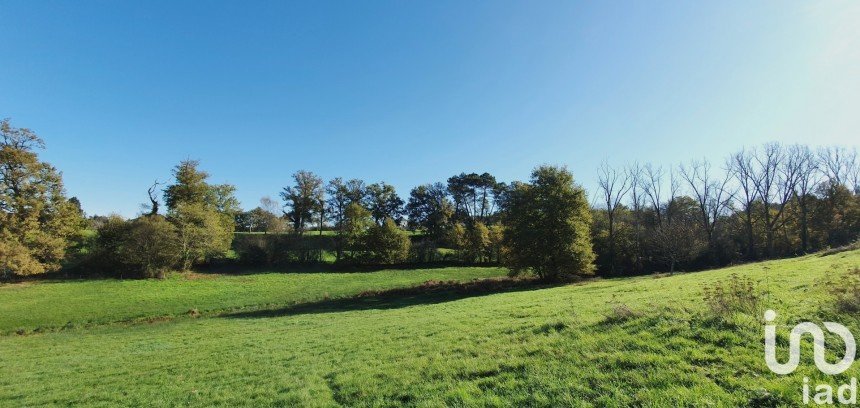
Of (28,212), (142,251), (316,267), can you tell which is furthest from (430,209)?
(28,212)

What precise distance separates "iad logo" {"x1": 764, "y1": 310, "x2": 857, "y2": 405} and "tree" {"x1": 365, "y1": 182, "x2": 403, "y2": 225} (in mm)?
77441

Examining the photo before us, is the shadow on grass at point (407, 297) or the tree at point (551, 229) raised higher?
the tree at point (551, 229)

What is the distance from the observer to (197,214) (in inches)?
1971

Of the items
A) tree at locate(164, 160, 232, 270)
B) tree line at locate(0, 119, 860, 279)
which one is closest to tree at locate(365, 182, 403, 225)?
tree line at locate(0, 119, 860, 279)

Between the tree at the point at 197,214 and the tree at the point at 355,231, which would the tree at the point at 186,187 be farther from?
the tree at the point at 355,231

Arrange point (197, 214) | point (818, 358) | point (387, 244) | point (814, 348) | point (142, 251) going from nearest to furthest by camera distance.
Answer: point (818, 358) < point (814, 348) < point (142, 251) < point (197, 214) < point (387, 244)

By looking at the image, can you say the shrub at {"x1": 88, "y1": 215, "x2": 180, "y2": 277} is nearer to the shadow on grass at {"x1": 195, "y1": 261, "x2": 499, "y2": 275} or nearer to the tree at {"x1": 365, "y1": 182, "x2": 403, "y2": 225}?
the shadow on grass at {"x1": 195, "y1": 261, "x2": 499, "y2": 275}

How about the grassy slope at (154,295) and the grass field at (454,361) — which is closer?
the grass field at (454,361)

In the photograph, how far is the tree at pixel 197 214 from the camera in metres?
49.0

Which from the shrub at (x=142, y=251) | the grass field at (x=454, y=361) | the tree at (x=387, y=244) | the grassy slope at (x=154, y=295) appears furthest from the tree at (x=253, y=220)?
the grass field at (x=454, y=361)

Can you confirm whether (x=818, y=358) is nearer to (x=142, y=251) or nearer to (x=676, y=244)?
(x=676, y=244)

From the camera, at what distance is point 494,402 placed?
6383 mm

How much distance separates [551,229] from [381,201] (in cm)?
5603

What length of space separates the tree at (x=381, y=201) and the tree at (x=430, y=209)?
14.9 feet
